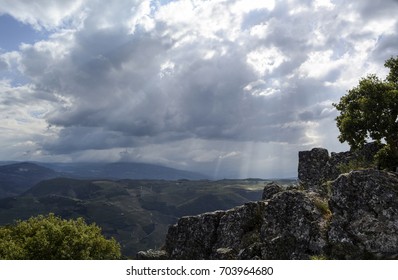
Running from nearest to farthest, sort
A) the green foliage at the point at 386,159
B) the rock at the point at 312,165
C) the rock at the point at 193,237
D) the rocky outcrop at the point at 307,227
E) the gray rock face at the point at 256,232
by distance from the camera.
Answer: the rocky outcrop at the point at 307,227, the gray rock face at the point at 256,232, the green foliage at the point at 386,159, the rock at the point at 193,237, the rock at the point at 312,165

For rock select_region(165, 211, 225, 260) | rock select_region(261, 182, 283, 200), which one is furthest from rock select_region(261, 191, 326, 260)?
rock select_region(261, 182, 283, 200)

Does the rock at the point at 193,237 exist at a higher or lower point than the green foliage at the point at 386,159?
lower

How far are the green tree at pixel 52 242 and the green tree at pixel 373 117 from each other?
3854cm

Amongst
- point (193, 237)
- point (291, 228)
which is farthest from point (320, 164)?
point (193, 237)

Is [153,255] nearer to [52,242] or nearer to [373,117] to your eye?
[52,242]

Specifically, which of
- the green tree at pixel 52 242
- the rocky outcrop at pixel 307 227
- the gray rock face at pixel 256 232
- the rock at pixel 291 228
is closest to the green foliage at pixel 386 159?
the rocky outcrop at pixel 307 227

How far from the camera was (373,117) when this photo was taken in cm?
3591

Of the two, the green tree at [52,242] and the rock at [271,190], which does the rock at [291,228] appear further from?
the green tree at [52,242]

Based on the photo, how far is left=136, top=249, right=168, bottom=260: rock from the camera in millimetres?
39250

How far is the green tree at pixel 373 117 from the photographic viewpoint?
35.8 meters

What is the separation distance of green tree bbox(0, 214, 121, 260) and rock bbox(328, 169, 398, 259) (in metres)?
34.9
